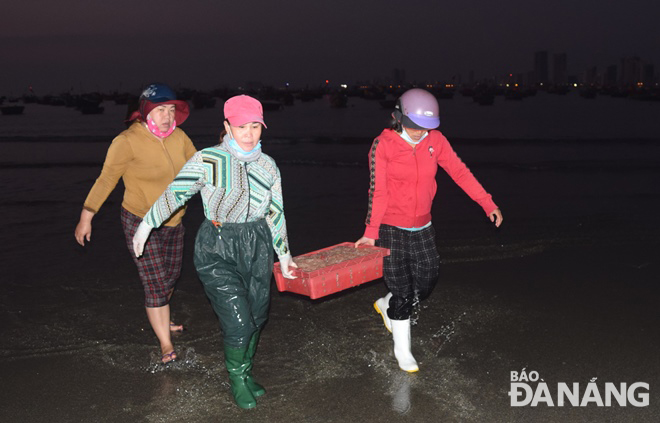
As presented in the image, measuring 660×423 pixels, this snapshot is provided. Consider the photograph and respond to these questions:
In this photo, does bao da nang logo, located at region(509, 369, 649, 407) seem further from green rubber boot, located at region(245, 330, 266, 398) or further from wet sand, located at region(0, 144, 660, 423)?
green rubber boot, located at region(245, 330, 266, 398)

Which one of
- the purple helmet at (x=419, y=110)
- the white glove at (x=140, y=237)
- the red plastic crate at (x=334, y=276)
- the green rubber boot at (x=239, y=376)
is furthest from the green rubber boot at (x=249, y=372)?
the purple helmet at (x=419, y=110)

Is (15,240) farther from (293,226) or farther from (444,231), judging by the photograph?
(444,231)

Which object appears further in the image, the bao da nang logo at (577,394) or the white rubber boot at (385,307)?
the white rubber boot at (385,307)

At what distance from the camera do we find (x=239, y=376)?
3.83 m

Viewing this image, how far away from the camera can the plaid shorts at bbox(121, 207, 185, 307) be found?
439 cm

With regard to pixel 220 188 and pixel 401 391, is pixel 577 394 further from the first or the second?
pixel 220 188

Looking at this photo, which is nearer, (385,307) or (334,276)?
(334,276)

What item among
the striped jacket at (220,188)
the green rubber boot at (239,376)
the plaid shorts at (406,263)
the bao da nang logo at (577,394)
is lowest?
the bao da nang logo at (577,394)

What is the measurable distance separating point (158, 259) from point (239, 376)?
3.81 feet

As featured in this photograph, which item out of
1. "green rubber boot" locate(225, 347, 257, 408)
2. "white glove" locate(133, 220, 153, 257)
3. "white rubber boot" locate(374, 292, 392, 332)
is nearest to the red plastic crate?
"green rubber boot" locate(225, 347, 257, 408)

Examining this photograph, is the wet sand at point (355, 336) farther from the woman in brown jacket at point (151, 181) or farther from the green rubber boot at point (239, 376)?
the woman in brown jacket at point (151, 181)

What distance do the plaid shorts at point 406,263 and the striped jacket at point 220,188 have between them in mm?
1186

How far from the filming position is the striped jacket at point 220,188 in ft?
11.7

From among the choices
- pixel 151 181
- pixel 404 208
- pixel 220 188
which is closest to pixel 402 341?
pixel 404 208
